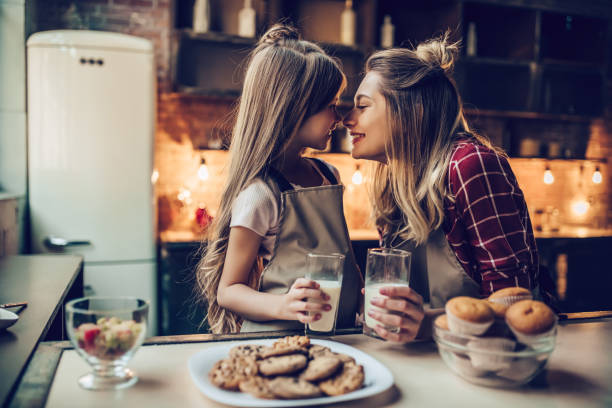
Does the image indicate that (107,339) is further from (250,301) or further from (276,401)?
(250,301)

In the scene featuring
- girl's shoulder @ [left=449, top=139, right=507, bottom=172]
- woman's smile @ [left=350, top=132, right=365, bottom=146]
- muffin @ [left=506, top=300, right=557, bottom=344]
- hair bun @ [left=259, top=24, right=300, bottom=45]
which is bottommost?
muffin @ [left=506, top=300, right=557, bottom=344]

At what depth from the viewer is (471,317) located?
791 mm

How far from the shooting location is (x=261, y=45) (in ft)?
5.18

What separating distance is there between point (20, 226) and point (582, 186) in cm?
467

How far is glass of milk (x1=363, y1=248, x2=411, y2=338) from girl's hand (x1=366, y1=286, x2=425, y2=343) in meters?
0.01

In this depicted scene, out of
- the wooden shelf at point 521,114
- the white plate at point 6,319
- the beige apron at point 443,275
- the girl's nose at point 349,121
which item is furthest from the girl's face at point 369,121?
the wooden shelf at point 521,114

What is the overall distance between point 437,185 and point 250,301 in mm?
580

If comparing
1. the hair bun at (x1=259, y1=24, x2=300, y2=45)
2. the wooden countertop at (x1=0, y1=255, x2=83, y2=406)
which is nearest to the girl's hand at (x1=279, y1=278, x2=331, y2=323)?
the wooden countertop at (x1=0, y1=255, x2=83, y2=406)

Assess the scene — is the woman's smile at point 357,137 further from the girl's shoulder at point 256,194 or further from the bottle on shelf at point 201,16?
the bottle on shelf at point 201,16

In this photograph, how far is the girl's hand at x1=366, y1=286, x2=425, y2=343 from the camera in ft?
3.21

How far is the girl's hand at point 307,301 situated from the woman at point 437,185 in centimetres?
21

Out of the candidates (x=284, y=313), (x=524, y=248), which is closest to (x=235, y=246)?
(x=284, y=313)

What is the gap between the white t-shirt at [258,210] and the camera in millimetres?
1341

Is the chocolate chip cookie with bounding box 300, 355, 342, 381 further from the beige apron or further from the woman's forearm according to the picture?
the beige apron
